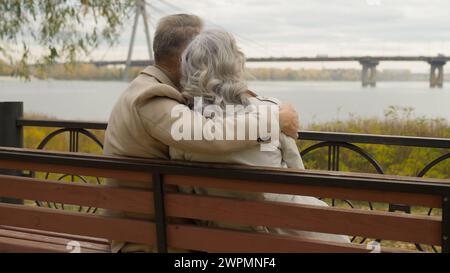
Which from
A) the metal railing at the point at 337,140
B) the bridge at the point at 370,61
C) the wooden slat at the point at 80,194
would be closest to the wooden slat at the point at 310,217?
the wooden slat at the point at 80,194

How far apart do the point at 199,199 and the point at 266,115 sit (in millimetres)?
388

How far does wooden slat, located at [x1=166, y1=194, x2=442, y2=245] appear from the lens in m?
1.90

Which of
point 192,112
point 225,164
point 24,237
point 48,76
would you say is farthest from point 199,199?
point 48,76

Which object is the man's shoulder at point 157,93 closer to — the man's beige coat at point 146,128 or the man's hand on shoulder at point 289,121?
the man's beige coat at point 146,128

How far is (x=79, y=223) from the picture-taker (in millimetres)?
2410

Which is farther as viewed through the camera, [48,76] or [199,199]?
[48,76]

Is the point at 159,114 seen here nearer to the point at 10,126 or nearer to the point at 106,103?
the point at 10,126

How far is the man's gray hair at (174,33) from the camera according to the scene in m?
2.46

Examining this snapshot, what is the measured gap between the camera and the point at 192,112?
213 centimetres

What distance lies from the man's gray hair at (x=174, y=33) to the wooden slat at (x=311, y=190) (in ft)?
1.88

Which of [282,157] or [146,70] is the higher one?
[146,70]

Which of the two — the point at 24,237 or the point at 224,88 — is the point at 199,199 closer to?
the point at 224,88
